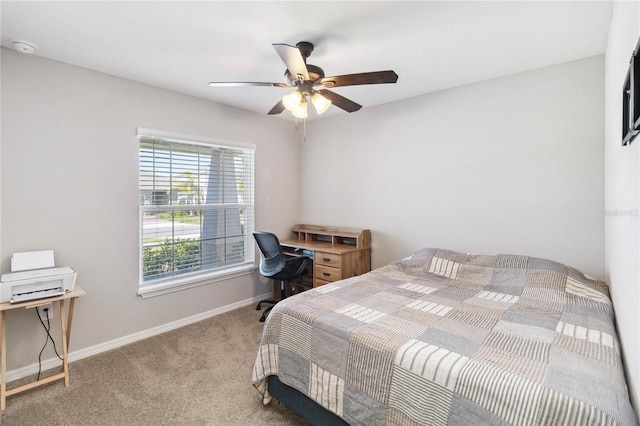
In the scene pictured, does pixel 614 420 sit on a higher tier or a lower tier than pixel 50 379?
higher

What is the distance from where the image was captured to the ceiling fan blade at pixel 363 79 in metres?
1.83

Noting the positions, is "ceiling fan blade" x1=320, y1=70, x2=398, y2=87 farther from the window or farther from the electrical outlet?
the electrical outlet

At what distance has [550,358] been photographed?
1.29 meters

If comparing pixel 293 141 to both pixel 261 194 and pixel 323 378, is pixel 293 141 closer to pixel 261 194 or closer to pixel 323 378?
pixel 261 194

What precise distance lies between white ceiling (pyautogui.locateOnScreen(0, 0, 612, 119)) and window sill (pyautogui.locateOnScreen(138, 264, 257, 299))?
1.97 metres

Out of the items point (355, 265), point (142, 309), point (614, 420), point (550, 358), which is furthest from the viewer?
point (355, 265)

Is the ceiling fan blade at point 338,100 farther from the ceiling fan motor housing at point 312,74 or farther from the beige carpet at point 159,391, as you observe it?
the beige carpet at point 159,391

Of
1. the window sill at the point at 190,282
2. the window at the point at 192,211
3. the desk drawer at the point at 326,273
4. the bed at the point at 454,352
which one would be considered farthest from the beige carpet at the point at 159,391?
the desk drawer at the point at 326,273

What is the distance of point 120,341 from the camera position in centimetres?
271

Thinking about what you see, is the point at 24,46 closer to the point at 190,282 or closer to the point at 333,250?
the point at 190,282

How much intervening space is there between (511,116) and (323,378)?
8.61 feet

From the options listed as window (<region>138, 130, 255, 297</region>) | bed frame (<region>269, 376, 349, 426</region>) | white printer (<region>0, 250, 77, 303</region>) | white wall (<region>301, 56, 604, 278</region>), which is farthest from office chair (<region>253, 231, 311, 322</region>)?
white printer (<region>0, 250, 77, 303</region>)

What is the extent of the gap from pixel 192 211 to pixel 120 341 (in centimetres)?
137

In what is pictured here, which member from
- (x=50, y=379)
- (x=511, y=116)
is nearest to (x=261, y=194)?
(x=50, y=379)
